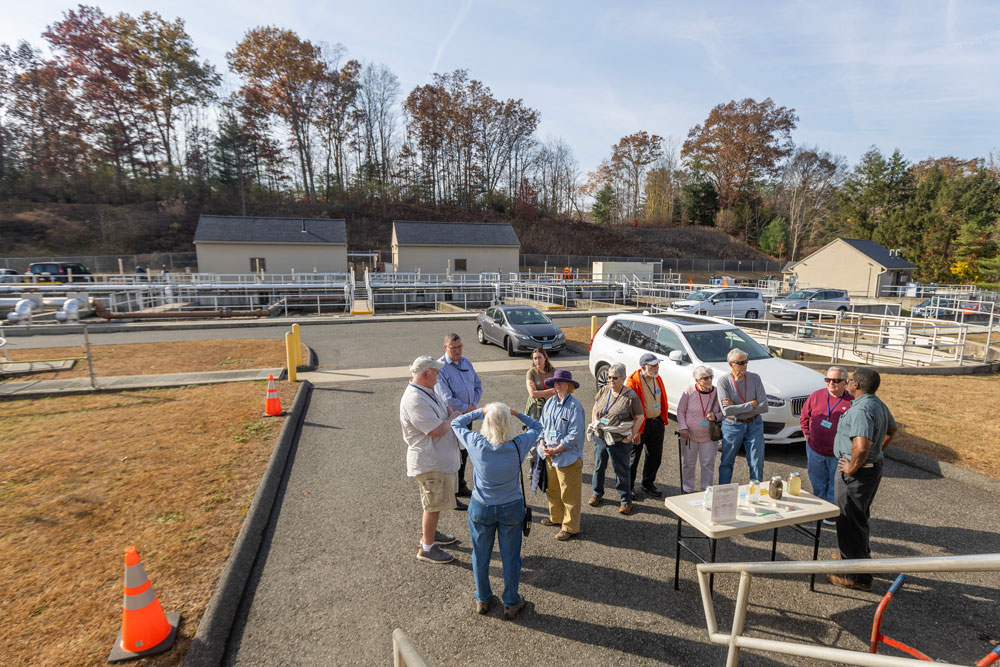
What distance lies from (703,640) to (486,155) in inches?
2947

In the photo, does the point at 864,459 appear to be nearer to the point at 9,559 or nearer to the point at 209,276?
the point at 9,559

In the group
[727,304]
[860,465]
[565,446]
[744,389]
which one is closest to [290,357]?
[565,446]

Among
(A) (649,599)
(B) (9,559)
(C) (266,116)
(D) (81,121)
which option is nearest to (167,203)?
(D) (81,121)

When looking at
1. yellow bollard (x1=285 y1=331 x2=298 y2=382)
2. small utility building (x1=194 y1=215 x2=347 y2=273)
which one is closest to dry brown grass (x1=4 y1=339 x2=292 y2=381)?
Result: yellow bollard (x1=285 y1=331 x2=298 y2=382)

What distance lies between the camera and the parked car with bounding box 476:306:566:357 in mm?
14414

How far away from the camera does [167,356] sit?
13.8 metres

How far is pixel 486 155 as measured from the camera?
72188mm

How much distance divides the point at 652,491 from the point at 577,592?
2.20m

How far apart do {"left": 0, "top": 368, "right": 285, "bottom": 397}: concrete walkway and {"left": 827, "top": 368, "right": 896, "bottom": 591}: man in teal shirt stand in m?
9.88

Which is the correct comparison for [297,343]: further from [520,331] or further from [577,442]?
[577,442]

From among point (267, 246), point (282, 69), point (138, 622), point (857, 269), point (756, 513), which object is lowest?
point (138, 622)

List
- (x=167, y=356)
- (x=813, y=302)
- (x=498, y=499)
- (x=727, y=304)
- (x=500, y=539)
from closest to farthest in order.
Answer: (x=498, y=499)
(x=500, y=539)
(x=167, y=356)
(x=727, y=304)
(x=813, y=302)

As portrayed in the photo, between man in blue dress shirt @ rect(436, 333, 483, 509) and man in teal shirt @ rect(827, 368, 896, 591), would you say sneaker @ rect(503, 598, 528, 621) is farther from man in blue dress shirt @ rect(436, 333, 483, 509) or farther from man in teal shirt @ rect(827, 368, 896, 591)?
man in teal shirt @ rect(827, 368, 896, 591)

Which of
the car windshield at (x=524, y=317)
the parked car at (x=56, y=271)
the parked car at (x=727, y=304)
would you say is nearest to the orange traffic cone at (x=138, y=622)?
the car windshield at (x=524, y=317)
